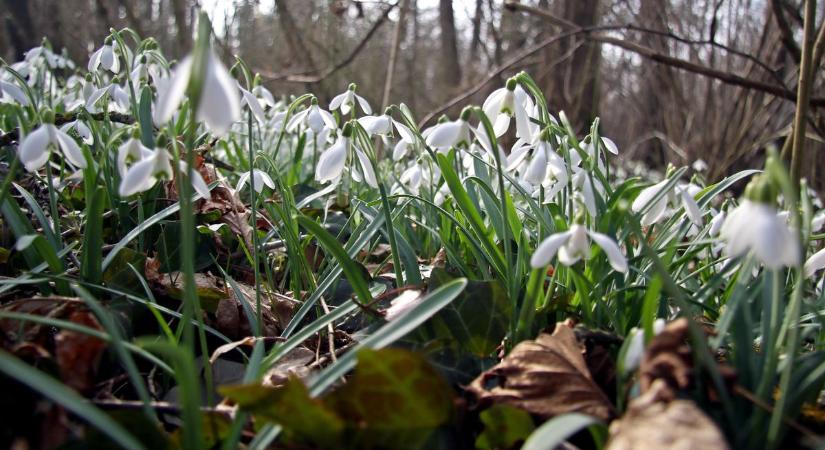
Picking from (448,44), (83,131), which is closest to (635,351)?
(83,131)

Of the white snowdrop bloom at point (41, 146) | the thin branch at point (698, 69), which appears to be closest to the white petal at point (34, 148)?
the white snowdrop bloom at point (41, 146)

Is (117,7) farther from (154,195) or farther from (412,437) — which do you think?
(412,437)

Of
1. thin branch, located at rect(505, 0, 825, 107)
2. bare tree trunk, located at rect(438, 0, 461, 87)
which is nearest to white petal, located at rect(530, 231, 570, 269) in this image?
thin branch, located at rect(505, 0, 825, 107)

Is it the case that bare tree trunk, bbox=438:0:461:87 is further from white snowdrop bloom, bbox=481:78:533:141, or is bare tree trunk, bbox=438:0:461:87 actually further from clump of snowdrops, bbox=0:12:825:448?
white snowdrop bloom, bbox=481:78:533:141

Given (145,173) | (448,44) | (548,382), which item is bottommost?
(448,44)

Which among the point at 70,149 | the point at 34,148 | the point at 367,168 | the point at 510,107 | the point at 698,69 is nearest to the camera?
the point at 34,148

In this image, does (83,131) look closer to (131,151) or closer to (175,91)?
(131,151)
